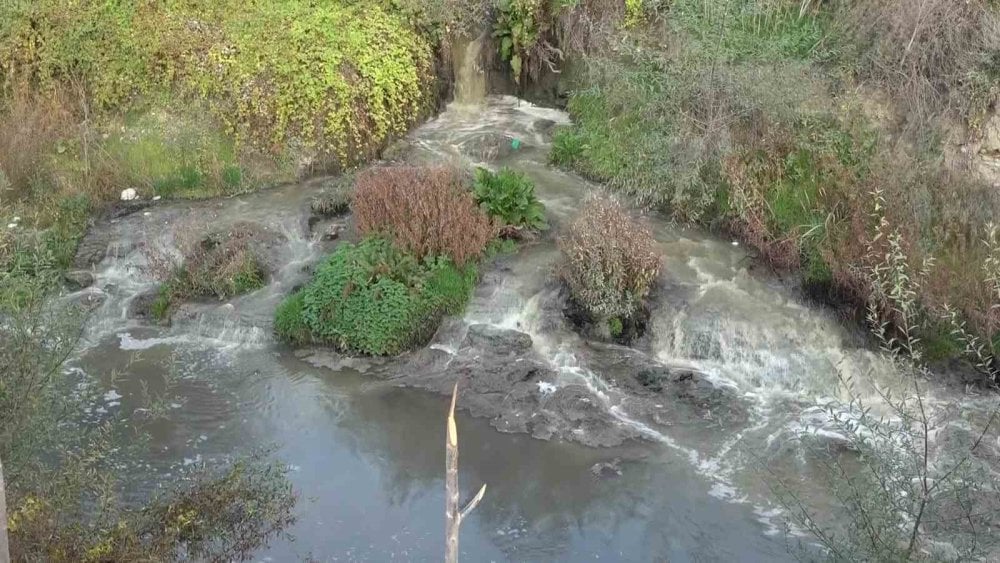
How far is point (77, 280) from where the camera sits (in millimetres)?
13219

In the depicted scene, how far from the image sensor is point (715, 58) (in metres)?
13.7

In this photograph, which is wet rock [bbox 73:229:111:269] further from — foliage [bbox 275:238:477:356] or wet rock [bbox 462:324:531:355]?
wet rock [bbox 462:324:531:355]

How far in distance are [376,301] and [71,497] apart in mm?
5656

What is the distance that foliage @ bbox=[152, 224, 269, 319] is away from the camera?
508 inches

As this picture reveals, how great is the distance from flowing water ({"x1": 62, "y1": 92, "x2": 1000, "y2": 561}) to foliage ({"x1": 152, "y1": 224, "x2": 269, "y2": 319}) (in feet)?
0.71

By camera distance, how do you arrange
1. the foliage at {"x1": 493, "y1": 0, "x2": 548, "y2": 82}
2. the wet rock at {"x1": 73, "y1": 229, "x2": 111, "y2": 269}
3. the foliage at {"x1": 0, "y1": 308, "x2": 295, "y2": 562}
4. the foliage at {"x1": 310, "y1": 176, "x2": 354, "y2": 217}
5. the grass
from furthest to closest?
the foliage at {"x1": 493, "y1": 0, "x2": 548, "y2": 82} < the foliage at {"x1": 310, "y1": 176, "x2": 354, "y2": 217} < the wet rock at {"x1": 73, "y1": 229, "x2": 111, "y2": 269} < the grass < the foliage at {"x1": 0, "y1": 308, "x2": 295, "y2": 562}

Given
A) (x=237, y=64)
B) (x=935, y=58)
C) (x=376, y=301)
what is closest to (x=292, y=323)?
(x=376, y=301)

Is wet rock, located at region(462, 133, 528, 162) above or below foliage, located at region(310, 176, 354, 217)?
above

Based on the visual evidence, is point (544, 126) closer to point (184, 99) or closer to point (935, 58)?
point (184, 99)

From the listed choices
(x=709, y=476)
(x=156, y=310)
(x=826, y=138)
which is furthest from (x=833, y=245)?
(x=156, y=310)

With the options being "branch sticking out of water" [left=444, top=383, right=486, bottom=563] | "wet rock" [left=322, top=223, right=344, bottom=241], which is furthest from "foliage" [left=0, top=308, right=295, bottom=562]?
"wet rock" [left=322, top=223, right=344, bottom=241]

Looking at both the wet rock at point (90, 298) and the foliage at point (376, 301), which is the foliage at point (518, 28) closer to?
the foliage at point (376, 301)

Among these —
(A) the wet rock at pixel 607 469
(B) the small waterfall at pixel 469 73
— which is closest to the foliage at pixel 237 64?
(B) the small waterfall at pixel 469 73

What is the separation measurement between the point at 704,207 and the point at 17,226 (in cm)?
925
